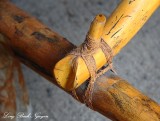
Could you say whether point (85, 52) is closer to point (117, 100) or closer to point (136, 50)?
point (117, 100)

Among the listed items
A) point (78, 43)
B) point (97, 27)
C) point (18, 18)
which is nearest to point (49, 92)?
point (78, 43)

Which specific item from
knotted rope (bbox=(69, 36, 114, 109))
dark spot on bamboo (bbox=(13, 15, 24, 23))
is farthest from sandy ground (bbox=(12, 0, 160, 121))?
knotted rope (bbox=(69, 36, 114, 109))

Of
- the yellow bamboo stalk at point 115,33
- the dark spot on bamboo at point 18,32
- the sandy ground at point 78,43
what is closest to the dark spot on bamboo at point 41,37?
the dark spot on bamboo at point 18,32

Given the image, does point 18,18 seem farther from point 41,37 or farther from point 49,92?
point 49,92

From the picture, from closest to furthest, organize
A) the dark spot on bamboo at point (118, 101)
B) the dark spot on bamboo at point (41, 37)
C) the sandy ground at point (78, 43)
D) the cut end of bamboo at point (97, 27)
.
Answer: the cut end of bamboo at point (97, 27) → the dark spot on bamboo at point (118, 101) → the dark spot on bamboo at point (41, 37) → the sandy ground at point (78, 43)

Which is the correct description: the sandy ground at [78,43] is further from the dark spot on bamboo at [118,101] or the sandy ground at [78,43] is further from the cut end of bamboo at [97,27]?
the cut end of bamboo at [97,27]
